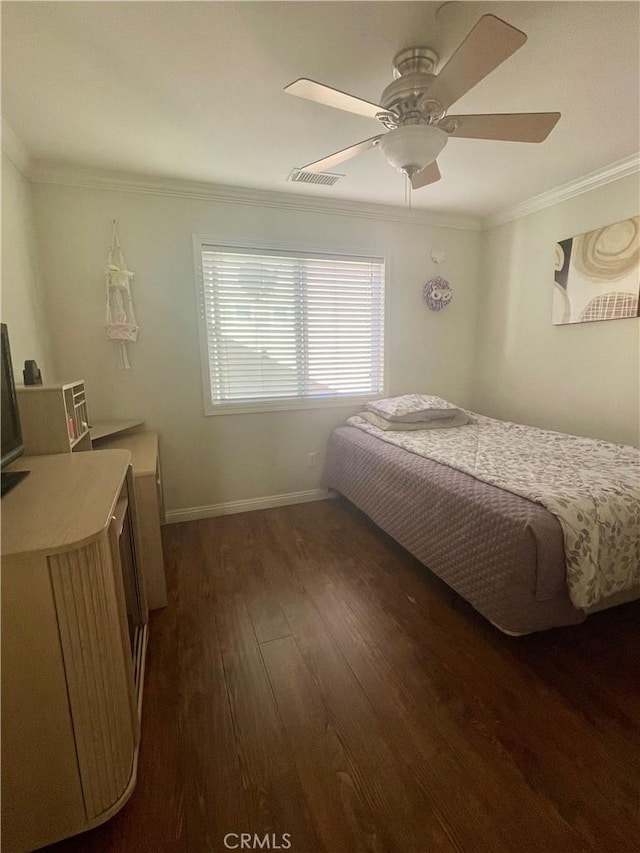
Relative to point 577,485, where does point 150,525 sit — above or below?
below

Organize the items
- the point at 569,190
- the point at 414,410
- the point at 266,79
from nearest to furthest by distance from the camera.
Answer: the point at 266,79
the point at 569,190
the point at 414,410

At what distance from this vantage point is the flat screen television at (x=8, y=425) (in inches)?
47.1

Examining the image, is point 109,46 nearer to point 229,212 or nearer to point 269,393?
point 229,212

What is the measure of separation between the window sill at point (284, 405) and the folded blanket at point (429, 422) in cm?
22

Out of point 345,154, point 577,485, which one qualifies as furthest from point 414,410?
point 345,154

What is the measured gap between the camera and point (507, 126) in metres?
1.49

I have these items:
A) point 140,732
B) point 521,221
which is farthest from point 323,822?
point 521,221

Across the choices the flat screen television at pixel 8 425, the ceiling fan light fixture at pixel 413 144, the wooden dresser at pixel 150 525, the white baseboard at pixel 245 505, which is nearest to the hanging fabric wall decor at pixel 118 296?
the wooden dresser at pixel 150 525

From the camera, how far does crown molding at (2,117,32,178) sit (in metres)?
1.88

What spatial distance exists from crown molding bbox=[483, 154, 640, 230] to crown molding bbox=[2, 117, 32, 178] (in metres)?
3.42

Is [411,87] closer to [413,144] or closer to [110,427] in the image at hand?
[413,144]

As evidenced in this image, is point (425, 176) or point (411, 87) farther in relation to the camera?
point (425, 176)

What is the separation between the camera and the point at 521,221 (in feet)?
10.3

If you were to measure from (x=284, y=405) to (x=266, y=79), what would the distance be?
1.98 metres
